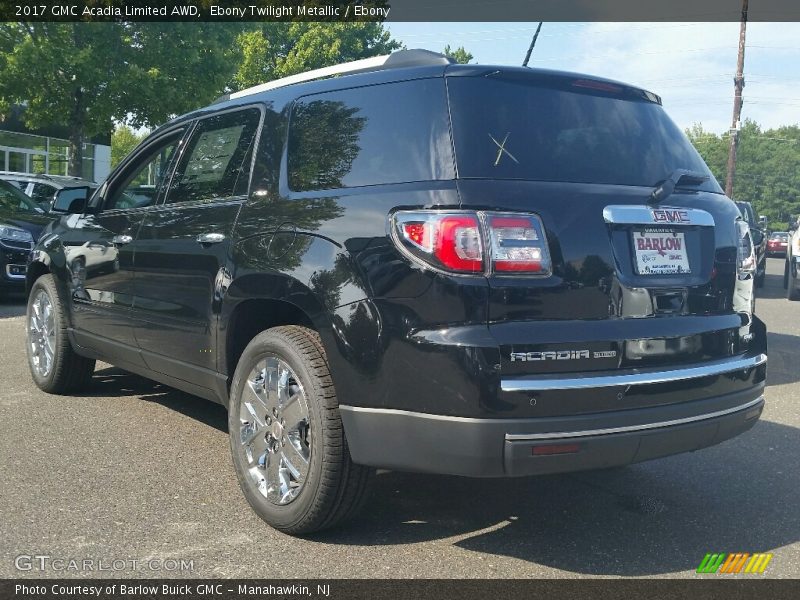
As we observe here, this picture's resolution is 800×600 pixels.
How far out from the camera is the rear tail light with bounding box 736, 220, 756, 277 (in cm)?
374

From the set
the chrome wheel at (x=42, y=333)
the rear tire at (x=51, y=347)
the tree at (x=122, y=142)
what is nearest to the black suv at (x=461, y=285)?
the rear tire at (x=51, y=347)

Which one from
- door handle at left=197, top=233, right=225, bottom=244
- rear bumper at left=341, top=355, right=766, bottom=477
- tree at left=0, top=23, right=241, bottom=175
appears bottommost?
rear bumper at left=341, top=355, right=766, bottom=477

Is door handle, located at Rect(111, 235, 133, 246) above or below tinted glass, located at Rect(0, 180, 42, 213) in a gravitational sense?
below

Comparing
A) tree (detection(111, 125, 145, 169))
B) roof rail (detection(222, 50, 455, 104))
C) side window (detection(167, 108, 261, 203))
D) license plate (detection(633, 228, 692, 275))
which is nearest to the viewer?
license plate (detection(633, 228, 692, 275))

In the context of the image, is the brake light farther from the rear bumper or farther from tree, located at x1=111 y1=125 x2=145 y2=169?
tree, located at x1=111 y1=125 x2=145 y2=169

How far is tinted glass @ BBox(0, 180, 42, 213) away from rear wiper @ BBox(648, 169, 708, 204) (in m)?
10.5

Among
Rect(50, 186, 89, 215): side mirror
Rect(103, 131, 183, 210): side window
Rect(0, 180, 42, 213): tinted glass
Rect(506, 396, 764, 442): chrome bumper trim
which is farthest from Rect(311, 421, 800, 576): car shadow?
Rect(0, 180, 42, 213): tinted glass

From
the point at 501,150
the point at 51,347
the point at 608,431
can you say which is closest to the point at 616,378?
the point at 608,431

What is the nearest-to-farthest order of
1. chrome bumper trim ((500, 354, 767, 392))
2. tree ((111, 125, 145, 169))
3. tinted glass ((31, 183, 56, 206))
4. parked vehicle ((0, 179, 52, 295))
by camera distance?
chrome bumper trim ((500, 354, 767, 392)), parked vehicle ((0, 179, 52, 295)), tinted glass ((31, 183, 56, 206)), tree ((111, 125, 145, 169))

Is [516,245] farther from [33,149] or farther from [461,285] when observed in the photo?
[33,149]

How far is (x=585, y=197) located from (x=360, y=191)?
85 centimetres

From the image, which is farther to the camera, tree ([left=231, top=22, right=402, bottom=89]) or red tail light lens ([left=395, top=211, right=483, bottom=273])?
tree ([left=231, top=22, right=402, bottom=89])

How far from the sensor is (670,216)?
135 inches

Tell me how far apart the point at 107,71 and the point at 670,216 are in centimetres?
2250
